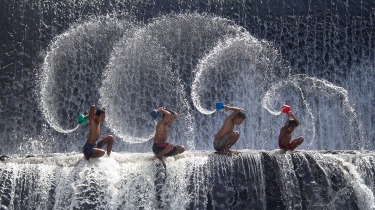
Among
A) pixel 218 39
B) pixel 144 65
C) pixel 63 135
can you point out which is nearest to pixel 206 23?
pixel 218 39

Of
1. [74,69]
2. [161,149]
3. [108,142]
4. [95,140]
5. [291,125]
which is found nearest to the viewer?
[161,149]

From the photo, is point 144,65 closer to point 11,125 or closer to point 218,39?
point 218,39

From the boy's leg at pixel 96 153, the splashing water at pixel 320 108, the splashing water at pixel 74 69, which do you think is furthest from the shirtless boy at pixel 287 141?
the splashing water at pixel 74 69

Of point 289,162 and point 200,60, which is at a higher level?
point 200,60

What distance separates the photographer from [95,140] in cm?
1158

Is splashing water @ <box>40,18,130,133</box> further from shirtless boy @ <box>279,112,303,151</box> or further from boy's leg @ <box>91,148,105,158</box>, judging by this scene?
shirtless boy @ <box>279,112,303,151</box>

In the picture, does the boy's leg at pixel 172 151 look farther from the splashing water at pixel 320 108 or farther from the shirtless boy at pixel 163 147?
the splashing water at pixel 320 108

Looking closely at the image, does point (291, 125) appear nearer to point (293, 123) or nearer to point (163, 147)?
point (293, 123)

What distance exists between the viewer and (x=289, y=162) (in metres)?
11.4

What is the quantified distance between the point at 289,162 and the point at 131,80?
6416 millimetres

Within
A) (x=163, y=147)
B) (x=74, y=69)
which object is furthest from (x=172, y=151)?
(x=74, y=69)

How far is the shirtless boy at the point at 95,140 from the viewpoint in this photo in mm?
11289

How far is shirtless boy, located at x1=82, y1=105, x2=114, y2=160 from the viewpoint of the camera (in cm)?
1129

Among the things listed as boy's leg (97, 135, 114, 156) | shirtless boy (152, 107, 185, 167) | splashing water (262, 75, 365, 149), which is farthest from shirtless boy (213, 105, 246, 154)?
splashing water (262, 75, 365, 149)
